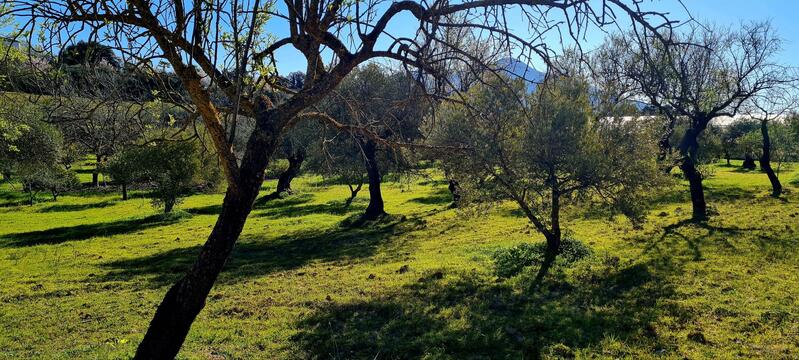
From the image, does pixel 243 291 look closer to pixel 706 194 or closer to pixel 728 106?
pixel 728 106

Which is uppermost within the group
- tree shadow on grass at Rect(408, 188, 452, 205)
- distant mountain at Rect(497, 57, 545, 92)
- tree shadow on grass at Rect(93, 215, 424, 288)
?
distant mountain at Rect(497, 57, 545, 92)

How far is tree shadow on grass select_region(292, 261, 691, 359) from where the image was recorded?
8289 mm

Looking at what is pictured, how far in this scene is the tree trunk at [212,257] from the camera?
5.72 m

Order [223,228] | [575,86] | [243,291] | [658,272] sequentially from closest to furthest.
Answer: [223,228]
[658,272]
[243,291]
[575,86]

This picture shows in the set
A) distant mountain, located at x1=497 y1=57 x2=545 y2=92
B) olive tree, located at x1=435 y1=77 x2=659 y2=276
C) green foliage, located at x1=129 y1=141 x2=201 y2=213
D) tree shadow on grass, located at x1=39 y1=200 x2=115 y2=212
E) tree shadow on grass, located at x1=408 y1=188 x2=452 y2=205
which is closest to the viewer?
distant mountain, located at x1=497 y1=57 x2=545 y2=92

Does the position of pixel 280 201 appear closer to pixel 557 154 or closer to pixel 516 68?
pixel 557 154

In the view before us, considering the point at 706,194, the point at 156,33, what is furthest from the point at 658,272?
the point at 706,194

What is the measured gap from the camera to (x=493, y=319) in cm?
962

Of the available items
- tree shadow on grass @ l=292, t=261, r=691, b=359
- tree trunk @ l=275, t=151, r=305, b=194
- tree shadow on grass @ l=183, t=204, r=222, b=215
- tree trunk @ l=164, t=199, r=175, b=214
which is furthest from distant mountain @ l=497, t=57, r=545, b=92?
tree trunk @ l=275, t=151, r=305, b=194

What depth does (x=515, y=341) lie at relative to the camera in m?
8.49

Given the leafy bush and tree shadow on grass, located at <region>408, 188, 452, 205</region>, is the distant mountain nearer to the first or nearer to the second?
the leafy bush

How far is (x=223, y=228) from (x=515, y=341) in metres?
5.16

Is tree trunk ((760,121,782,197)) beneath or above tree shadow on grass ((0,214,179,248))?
A: above

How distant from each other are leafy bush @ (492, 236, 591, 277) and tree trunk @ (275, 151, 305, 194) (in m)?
23.4
